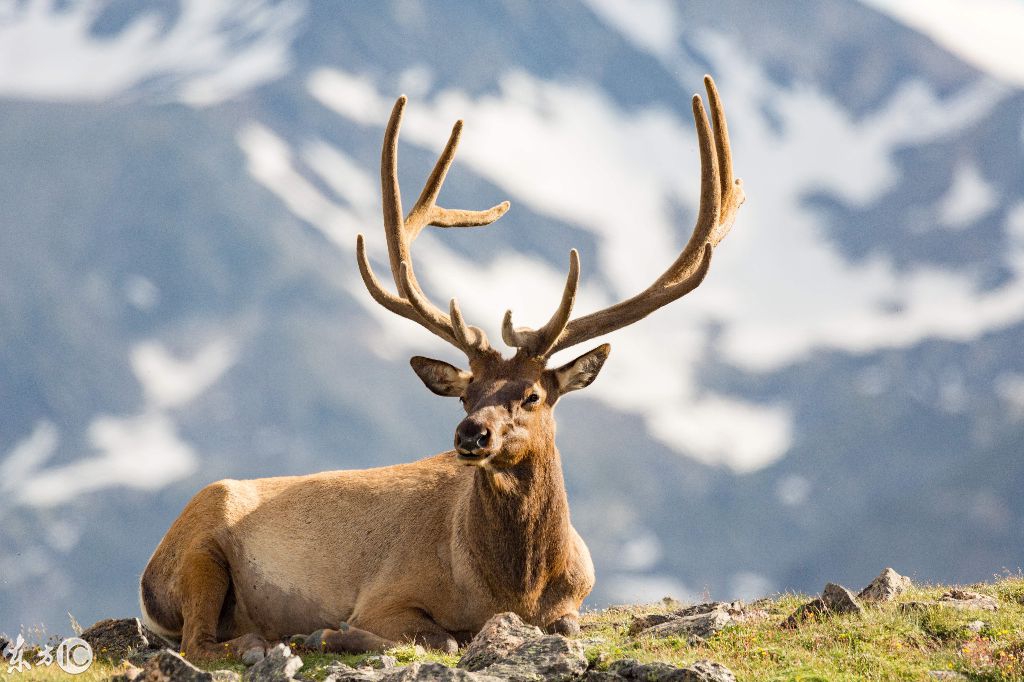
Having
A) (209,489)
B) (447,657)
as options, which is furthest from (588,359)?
(209,489)

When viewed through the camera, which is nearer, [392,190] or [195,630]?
[195,630]

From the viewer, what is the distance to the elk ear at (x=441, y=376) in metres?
14.9

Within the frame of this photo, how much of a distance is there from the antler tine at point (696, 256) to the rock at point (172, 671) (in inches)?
209

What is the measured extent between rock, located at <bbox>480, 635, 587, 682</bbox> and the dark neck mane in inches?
109

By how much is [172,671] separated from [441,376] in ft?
15.5

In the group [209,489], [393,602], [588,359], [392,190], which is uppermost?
[392,190]

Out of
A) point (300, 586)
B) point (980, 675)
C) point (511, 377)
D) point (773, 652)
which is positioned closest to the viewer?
point (980, 675)

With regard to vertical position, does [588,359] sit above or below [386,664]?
above

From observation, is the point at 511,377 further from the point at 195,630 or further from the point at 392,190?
the point at 195,630

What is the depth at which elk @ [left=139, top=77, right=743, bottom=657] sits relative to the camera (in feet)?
47.6

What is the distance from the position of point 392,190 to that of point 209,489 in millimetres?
3980

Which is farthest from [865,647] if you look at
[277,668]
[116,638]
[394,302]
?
[116,638]

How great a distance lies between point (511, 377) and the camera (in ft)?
47.9

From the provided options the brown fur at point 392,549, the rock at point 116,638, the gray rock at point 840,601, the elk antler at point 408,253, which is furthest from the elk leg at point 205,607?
the gray rock at point 840,601
